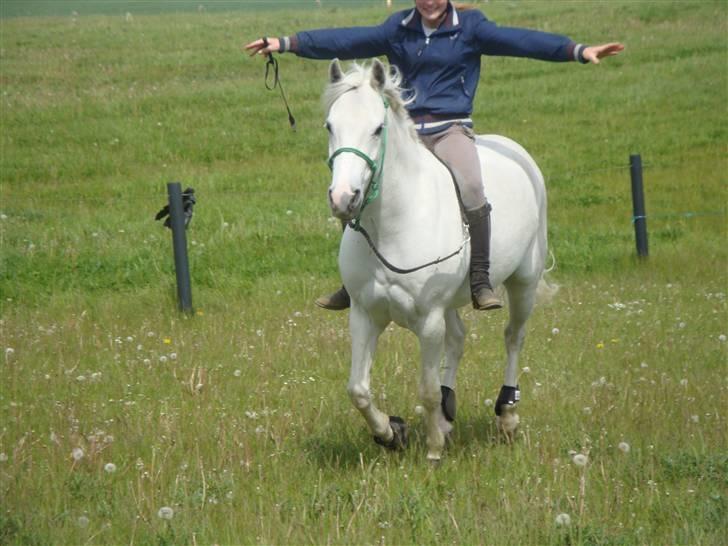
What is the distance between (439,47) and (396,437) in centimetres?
256

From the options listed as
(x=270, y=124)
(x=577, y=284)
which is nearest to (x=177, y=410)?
(x=577, y=284)

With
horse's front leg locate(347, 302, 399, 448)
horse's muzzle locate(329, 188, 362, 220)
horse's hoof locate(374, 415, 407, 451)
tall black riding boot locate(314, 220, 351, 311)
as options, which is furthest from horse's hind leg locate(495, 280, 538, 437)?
horse's muzzle locate(329, 188, 362, 220)

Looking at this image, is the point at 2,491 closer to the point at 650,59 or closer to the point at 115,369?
the point at 115,369

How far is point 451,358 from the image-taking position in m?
8.34

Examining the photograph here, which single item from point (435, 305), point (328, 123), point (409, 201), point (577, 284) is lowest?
point (577, 284)

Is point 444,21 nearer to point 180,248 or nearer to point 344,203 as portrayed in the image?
point 344,203

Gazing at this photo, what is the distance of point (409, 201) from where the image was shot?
6922 millimetres

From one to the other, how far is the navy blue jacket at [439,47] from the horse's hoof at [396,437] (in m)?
2.06

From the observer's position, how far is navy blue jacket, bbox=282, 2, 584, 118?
753 cm

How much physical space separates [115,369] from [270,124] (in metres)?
16.8

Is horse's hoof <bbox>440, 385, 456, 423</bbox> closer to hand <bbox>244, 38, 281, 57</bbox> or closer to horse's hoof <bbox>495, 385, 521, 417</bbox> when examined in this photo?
horse's hoof <bbox>495, 385, 521, 417</bbox>

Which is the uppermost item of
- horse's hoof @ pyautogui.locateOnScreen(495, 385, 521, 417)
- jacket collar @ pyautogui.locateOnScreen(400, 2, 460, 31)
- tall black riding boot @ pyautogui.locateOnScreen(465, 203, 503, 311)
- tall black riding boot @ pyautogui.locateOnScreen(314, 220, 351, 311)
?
jacket collar @ pyautogui.locateOnScreen(400, 2, 460, 31)

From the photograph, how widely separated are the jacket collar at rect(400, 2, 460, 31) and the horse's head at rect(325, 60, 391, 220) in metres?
0.99

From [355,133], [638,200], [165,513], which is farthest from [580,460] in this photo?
[638,200]
